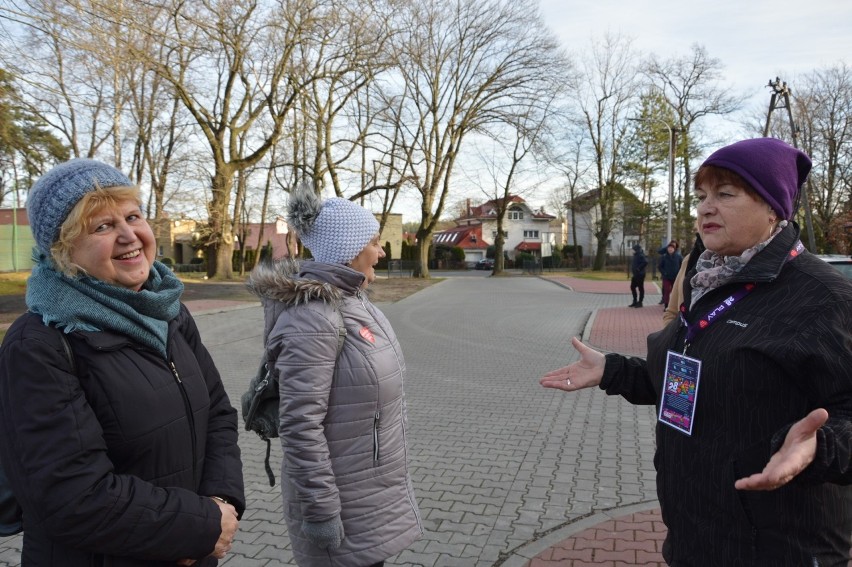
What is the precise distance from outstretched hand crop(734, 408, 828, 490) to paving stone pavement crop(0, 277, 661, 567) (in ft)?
7.73

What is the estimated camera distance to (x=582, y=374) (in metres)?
2.56

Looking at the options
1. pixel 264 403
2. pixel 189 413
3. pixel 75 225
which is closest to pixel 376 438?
pixel 264 403

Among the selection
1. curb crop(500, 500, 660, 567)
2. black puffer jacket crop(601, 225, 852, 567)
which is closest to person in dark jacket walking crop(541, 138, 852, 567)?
black puffer jacket crop(601, 225, 852, 567)

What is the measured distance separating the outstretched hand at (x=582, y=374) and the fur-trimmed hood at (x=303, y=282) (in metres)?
0.92

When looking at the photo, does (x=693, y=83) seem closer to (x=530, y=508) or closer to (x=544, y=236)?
(x=544, y=236)

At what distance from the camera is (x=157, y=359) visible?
73.1 inches

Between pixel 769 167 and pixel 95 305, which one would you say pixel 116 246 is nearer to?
pixel 95 305

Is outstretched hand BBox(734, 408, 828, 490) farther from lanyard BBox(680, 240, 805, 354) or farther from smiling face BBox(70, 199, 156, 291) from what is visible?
smiling face BBox(70, 199, 156, 291)

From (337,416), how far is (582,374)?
101 centimetres

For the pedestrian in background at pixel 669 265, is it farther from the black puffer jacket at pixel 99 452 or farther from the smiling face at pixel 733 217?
the black puffer jacket at pixel 99 452

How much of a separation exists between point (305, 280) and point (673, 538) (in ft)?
5.33

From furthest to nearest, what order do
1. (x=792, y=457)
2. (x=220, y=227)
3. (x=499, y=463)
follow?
1. (x=220, y=227)
2. (x=499, y=463)
3. (x=792, y=457)

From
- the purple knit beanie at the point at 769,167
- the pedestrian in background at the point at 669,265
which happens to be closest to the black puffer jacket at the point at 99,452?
the purple knit beanie at the point at 769,167

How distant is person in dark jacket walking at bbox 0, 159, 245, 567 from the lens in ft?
5.14
